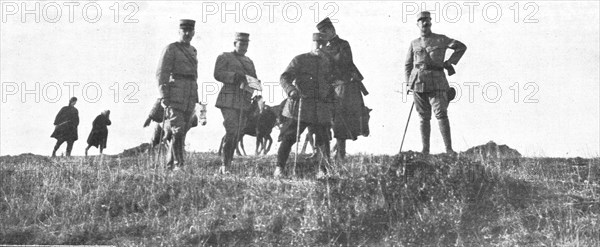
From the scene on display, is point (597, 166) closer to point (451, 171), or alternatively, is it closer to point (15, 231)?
point (451, 171)

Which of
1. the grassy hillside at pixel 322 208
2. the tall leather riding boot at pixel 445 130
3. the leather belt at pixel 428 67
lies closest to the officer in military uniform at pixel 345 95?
the leather belt at pixel 428 67

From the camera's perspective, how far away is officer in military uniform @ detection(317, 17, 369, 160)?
1259 centimetres

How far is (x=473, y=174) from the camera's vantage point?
957cm

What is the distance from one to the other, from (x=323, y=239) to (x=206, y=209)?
139 cm

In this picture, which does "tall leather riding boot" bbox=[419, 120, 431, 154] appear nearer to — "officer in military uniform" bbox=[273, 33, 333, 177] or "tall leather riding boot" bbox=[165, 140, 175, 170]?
"officer in military uniform" bbox=[273, 33, 333, 177]

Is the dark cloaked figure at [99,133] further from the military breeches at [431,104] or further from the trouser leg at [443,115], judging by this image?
the trouser leg at [443,115]

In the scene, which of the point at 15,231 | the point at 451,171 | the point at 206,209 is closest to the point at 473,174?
the point at 451,171

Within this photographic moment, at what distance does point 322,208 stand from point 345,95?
14.1ft

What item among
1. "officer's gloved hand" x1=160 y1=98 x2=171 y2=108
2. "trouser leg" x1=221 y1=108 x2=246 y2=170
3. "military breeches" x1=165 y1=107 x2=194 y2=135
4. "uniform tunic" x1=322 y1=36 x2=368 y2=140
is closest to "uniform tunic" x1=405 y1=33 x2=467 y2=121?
"uniform tunic" x1=322 y1=36 x2=368 y2=140

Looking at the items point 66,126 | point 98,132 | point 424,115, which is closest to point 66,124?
point 66,126

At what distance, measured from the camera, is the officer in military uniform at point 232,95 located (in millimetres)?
12047

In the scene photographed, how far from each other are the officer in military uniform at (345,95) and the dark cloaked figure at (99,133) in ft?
27.0

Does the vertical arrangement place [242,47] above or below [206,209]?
above

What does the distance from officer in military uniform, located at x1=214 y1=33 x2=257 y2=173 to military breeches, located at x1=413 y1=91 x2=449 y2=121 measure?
2.36 meters
